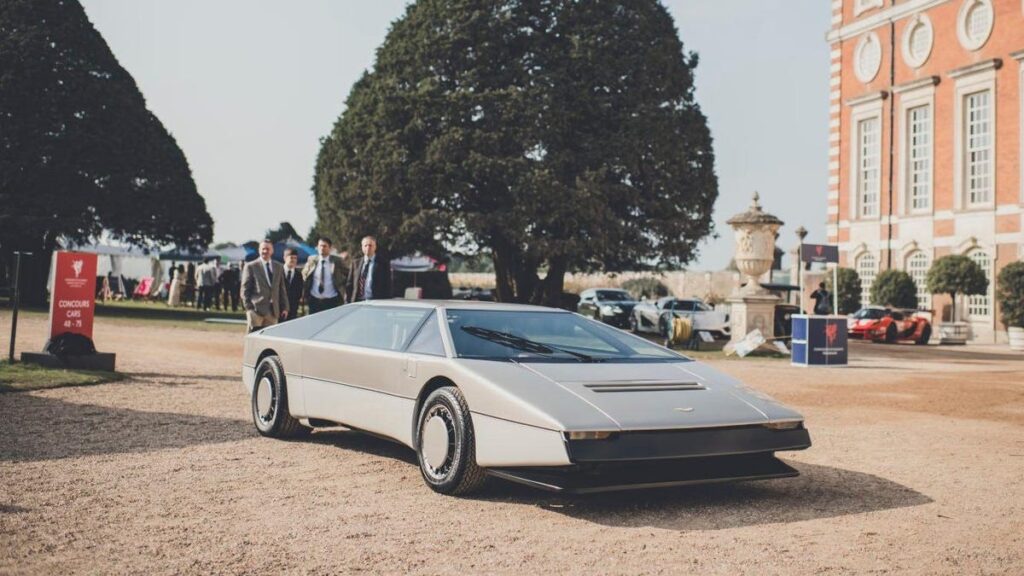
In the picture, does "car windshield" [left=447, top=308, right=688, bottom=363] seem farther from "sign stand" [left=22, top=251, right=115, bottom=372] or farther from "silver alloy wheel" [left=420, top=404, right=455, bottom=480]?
"sign stand" [left=22, top=251, right=115, bottom=372]

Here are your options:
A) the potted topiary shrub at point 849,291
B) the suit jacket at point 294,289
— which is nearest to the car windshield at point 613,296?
the potted topiary shrub at point 849,291

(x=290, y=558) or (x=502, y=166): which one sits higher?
(x=502, y=166)

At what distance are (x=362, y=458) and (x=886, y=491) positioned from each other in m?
3.78

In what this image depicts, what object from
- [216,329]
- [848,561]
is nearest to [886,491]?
[848,561]

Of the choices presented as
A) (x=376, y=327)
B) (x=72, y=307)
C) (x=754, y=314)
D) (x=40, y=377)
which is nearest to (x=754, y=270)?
(x=754, y=314)

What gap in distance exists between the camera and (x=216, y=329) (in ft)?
85.6

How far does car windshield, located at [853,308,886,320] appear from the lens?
34406 mm

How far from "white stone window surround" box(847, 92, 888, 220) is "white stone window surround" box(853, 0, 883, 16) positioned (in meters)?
3.82

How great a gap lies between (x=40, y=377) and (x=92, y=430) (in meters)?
4.17

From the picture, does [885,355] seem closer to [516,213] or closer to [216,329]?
[516,213]

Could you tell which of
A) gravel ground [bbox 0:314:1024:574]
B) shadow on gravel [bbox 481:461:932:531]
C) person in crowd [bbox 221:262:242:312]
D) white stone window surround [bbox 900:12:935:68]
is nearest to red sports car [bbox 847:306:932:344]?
white stone window surround [bbox 900:12:935:68]

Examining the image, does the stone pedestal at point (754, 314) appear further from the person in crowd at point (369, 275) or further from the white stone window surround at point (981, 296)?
the white stone window surround at point (981, 296)

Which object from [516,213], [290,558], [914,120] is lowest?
[290,558]

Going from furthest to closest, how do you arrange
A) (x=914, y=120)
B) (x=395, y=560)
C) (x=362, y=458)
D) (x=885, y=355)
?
(x=914, y=120)
(x=885, y=355)
(x=362, y=458)
(x=395, y=560)
